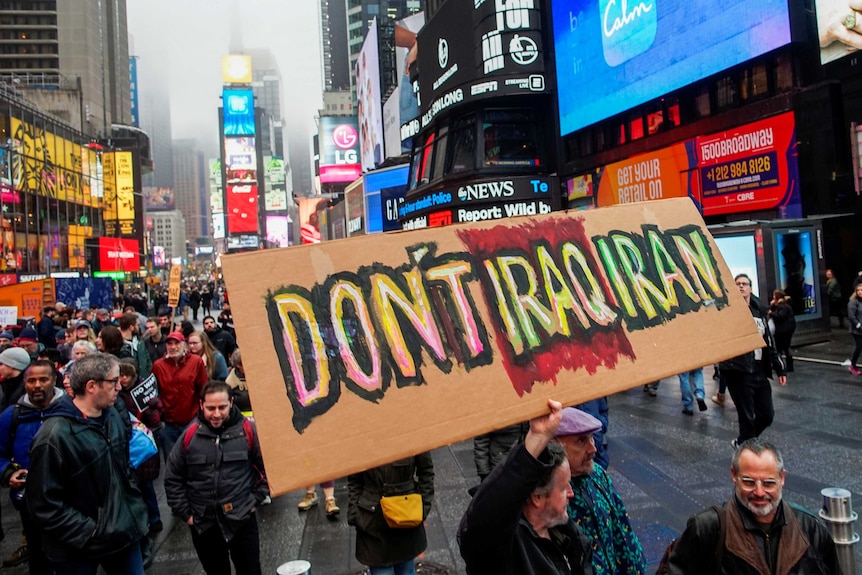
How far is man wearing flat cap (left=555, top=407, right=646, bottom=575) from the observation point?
2.73m

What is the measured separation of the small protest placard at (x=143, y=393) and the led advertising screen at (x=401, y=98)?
1354 inches

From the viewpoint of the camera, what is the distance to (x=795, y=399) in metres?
9.34

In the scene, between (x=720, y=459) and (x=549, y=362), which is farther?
(x=720, y=459)

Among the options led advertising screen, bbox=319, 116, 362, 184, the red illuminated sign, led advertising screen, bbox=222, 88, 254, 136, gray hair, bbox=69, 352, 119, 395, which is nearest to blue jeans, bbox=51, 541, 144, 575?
gray hair, bbox=69, 352, 119, 395

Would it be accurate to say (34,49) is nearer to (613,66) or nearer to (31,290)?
(31,290)

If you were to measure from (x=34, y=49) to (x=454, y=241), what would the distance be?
Answer: 333ft

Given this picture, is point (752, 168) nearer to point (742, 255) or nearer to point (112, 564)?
point (742, 255)

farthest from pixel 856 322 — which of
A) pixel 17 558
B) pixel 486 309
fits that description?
pixel 17 558

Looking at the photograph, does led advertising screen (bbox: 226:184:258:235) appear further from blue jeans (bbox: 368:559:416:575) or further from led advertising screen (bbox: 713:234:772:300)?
blue jeans (bbox: 368:559:416:575)

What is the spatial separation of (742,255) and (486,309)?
14.4m

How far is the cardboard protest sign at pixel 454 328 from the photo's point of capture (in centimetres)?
212

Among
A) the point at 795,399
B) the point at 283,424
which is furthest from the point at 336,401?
the point at 795,399

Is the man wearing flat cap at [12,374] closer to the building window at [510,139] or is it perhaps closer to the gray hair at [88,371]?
the gray hair at [88,371]

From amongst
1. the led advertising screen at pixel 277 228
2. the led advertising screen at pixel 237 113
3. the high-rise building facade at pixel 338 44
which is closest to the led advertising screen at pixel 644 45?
the led advertising screen at pixel 237 113
